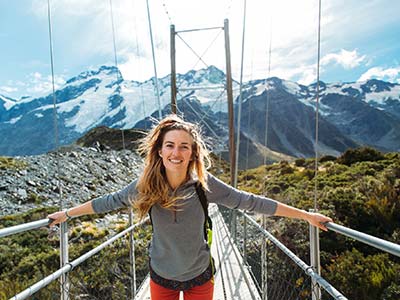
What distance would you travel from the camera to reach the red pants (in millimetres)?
1358

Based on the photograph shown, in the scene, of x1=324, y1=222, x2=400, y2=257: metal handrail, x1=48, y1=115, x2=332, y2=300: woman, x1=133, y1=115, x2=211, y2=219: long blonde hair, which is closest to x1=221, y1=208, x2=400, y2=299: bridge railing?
x1=324, y1=222, x2=400, y2=257: metal handrail

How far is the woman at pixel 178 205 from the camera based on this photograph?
52.6 inches

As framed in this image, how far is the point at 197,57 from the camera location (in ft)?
30.7

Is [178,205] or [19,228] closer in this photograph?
[19,228]

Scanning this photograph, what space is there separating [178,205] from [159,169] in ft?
0.60

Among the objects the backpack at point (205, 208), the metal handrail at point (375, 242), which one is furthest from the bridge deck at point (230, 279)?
the metal handrail at point (375, 242)

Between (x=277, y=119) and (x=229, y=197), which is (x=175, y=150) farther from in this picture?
(x=277, y=119)

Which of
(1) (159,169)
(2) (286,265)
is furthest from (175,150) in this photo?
(2) (286,265)

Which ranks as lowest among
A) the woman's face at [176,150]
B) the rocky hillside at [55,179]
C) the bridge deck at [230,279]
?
the rocky hillside at [55,179]

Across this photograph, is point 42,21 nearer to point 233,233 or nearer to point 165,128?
point 165,128

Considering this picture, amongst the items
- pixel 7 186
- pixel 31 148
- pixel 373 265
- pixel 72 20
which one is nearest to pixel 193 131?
pixel 72 20

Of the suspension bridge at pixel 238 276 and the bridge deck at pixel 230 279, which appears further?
the bridge deck at pixel 230 279

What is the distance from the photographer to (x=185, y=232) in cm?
133

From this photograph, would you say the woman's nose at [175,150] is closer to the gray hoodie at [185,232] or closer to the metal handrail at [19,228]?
the gray hoodie at [185,232]
